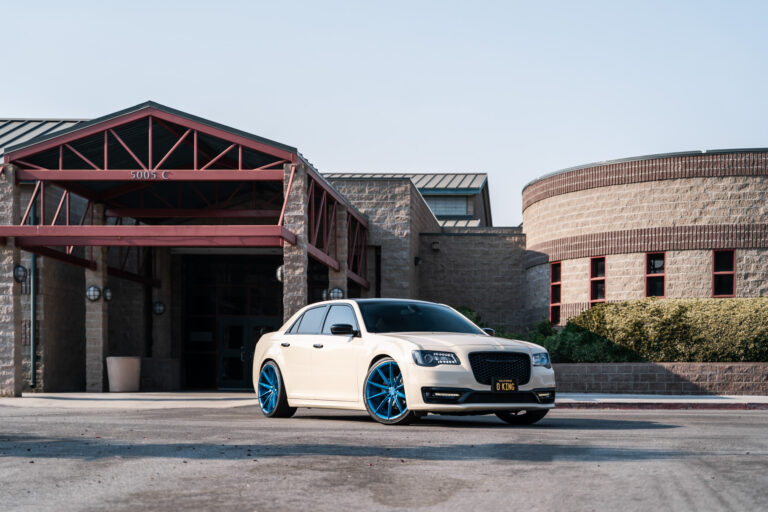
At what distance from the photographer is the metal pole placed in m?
25.0

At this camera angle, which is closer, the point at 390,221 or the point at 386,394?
the point at 386,394

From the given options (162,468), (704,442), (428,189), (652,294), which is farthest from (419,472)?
(428,189)

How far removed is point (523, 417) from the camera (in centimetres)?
1241

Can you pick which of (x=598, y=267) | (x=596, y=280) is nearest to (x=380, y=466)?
(x=596, y=280)

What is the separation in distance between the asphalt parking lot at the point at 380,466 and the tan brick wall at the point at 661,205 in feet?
52.6

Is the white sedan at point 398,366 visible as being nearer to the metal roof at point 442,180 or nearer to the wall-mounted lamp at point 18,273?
the wall-mounted lamp at point 18,273

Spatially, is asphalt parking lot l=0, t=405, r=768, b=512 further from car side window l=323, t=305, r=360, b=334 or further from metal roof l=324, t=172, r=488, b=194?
metal roof l=324, t=172, r=488, b=194

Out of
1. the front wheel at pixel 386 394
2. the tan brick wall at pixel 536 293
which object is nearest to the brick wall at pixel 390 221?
the tan brick wall at pixel 536 293

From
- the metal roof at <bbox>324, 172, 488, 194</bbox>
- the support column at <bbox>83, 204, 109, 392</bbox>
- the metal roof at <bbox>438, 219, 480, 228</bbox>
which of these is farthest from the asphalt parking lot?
the metal roof at <bbox>324, 172, 488, 194</bbox>

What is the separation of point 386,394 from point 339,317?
5.13ft

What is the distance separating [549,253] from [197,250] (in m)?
11.3

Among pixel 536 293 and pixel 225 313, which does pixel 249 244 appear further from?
pixel 536 293

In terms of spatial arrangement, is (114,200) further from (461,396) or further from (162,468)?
(162,468)

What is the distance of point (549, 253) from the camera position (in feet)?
102
